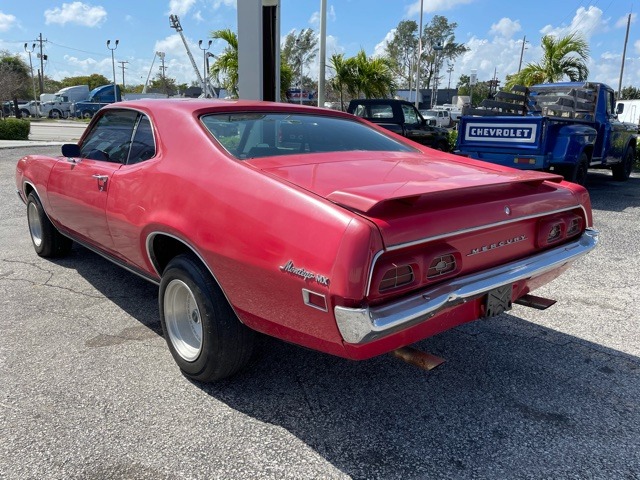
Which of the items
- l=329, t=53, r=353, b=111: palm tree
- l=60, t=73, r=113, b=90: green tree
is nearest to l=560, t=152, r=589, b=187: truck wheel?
l=329, t=53, r=353, b=111: palm tree

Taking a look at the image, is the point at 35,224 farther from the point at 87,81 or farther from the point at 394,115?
the point at 87,81

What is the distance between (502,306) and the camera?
2611 millimetres

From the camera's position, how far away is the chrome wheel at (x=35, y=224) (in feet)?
16.6

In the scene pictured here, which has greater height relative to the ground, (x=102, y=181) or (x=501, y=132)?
(x=501, y=132)

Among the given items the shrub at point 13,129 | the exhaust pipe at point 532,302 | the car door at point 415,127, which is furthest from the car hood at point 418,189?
the shrub at point 13,129

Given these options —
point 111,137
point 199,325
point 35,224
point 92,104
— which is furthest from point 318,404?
point 92,104

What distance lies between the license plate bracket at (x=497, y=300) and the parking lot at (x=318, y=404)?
0.53m

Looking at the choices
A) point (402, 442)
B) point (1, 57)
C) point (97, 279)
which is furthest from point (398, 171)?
point (1, 57)

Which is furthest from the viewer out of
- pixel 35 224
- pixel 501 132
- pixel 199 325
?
pixel 501 132

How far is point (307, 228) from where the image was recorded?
6.82 feet

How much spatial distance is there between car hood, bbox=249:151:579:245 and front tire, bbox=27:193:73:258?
125 inches

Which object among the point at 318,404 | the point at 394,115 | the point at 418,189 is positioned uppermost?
the point at 394,115

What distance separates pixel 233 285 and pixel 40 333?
187cm

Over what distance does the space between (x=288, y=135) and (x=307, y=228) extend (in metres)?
1.34
